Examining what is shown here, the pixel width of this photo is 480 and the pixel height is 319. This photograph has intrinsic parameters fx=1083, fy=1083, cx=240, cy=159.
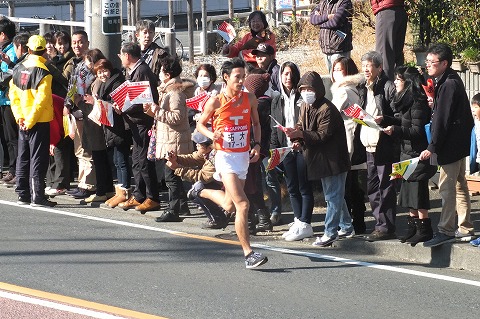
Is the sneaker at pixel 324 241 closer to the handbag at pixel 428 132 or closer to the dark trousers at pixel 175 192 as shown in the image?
the handbag at pixel 428 132

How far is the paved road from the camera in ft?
29.1

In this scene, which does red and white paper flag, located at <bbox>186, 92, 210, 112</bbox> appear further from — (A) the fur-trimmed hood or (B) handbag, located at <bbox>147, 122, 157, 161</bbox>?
(A) the fur-trimmed hood

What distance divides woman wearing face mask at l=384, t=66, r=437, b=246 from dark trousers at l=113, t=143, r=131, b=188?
3.93m

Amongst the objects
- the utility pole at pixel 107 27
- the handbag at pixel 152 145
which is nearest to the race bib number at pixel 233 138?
the handbag at pixel 152 145

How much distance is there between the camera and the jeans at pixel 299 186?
11.8 meters

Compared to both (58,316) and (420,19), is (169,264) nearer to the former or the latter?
(58,316)

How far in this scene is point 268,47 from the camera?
13.1 meters

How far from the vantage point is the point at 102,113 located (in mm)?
13297

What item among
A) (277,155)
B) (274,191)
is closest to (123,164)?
(274,191)

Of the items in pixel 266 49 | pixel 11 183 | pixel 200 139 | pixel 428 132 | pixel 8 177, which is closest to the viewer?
pixel 428 132

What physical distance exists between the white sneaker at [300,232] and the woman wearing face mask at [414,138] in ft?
3.70

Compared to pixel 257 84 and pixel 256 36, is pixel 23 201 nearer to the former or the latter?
pixel 257 84

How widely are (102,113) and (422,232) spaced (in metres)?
4.47

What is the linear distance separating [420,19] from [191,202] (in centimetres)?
427
